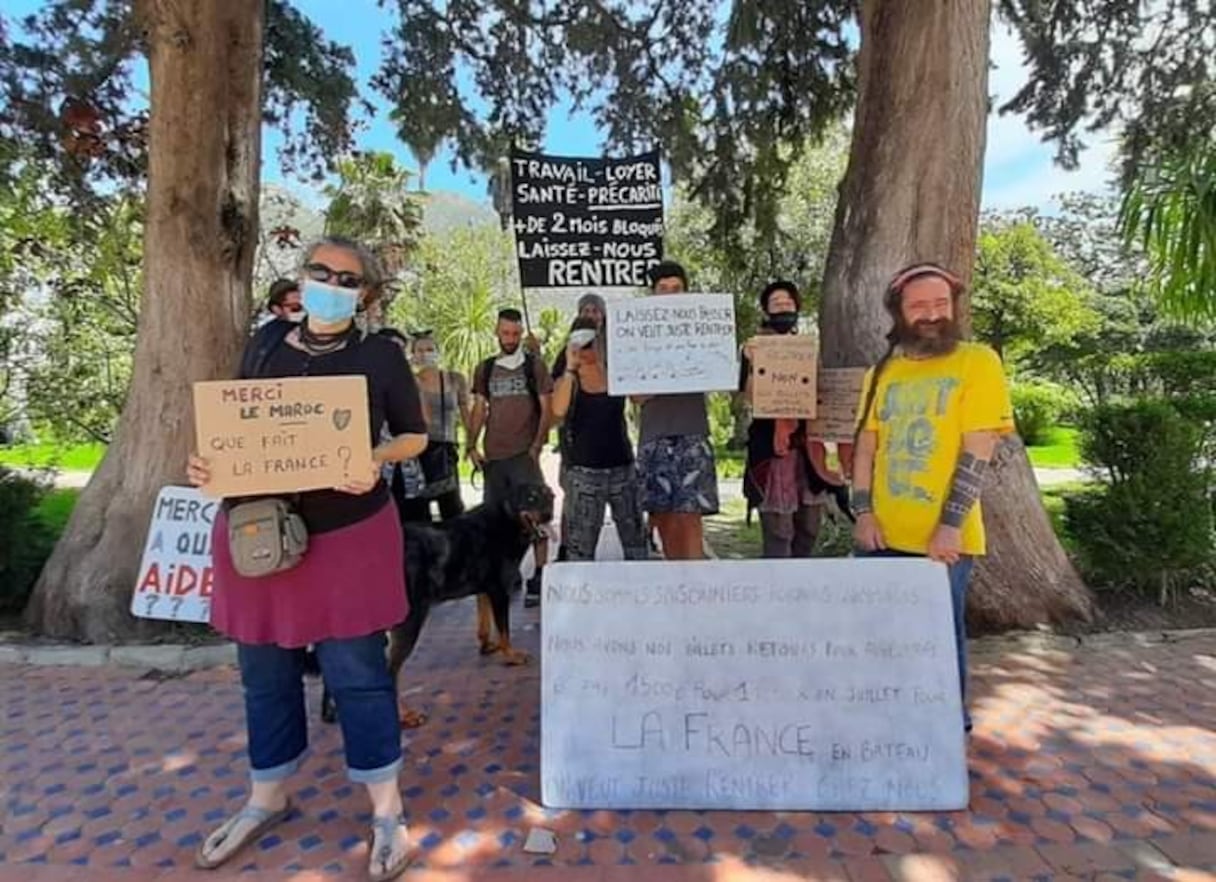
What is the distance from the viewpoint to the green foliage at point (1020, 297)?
18812 millimetres

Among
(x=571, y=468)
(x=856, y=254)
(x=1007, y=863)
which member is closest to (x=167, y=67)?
(x=571, y=468)

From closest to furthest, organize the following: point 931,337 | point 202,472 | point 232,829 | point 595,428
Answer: point 202,472
point 232,829
point 931,337
point 595,428

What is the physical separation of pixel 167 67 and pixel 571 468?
3486 mm

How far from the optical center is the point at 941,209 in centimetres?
477

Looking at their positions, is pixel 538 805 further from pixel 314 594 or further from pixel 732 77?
pixel 732 77

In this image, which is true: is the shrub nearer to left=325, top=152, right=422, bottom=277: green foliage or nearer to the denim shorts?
left=325, top=152, right=422, bottom=277: green foliage

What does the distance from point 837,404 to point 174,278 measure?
13.0ft

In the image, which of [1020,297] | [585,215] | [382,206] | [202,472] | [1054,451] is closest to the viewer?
[202,472]

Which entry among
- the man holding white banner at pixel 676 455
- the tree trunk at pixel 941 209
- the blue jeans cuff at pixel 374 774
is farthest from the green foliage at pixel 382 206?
the blue jeans cuff at pixel 374 774

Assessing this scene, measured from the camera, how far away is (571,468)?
454 cm

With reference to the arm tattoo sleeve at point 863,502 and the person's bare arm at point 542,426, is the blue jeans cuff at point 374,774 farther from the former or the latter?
the person's bare arm at point 542,426

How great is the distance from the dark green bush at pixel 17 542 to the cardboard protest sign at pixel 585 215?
3478mm

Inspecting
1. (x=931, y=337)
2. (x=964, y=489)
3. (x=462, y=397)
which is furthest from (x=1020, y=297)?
(x=964, y=489)

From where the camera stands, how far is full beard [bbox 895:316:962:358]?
2988 mm
